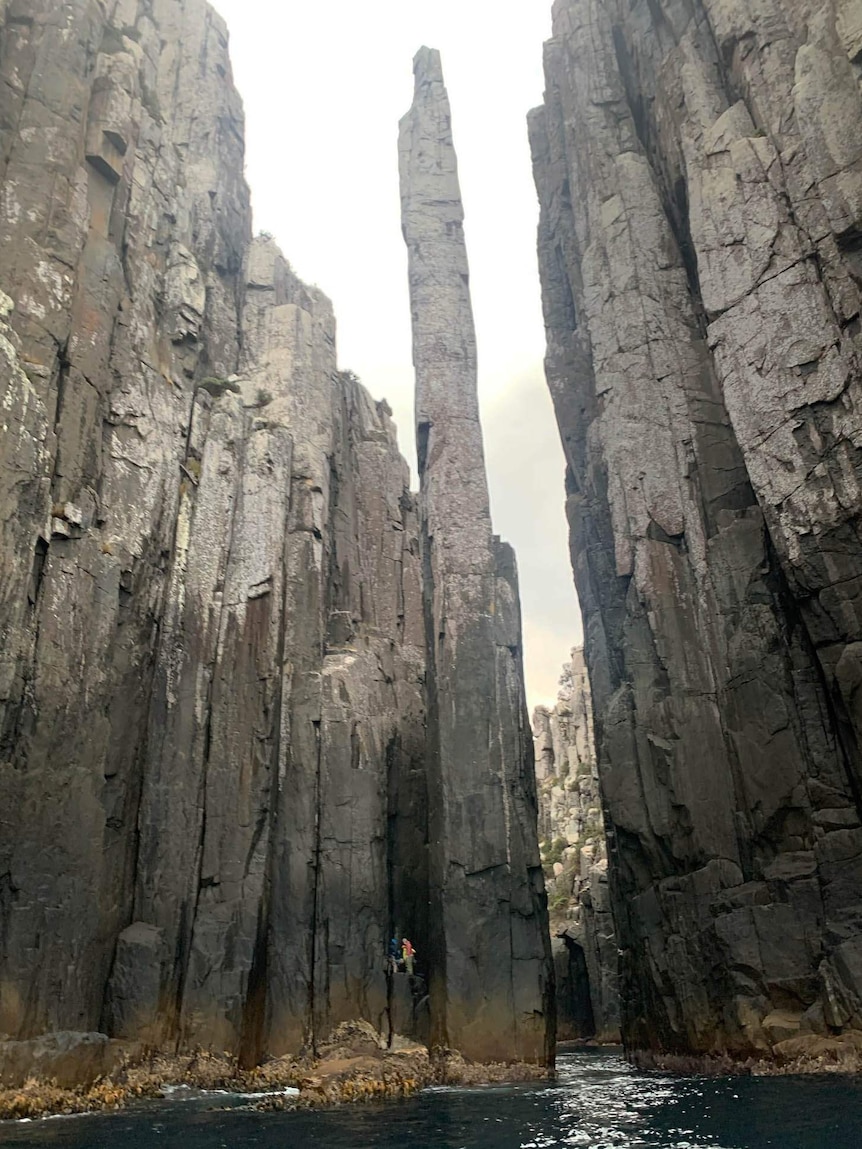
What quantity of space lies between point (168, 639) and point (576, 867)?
130 ft

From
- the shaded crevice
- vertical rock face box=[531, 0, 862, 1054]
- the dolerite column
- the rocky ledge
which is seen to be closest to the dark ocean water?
the rocky ledge

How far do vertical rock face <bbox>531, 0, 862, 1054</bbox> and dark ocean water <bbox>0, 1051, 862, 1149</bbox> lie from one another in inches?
145

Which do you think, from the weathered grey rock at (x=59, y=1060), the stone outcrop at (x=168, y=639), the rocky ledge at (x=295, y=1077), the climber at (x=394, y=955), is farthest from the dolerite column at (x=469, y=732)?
the weathered grey rock at (x=59, y=1060)

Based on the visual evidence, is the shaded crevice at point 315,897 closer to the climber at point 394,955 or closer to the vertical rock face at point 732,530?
the climber at point 394,955

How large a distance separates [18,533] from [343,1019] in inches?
578

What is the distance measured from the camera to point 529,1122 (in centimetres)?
1267

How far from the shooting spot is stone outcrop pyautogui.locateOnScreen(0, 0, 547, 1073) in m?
19.9

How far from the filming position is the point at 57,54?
27.5m

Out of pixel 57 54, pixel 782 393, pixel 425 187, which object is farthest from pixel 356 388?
pixel 782 393

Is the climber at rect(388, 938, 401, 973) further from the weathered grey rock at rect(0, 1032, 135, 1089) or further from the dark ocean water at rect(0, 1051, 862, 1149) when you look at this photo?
the weathered grey rock at rect(0, 1032, 135, 1089)

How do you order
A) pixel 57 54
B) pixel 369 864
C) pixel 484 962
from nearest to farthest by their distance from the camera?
pixel 484 962, pixel 369 864, pixel 57 54

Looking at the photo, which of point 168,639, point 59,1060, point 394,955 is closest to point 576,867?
point 394,955

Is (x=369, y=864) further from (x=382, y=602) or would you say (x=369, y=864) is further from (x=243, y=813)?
(x=382, y=602)

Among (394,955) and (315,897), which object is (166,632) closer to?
(315,897)
